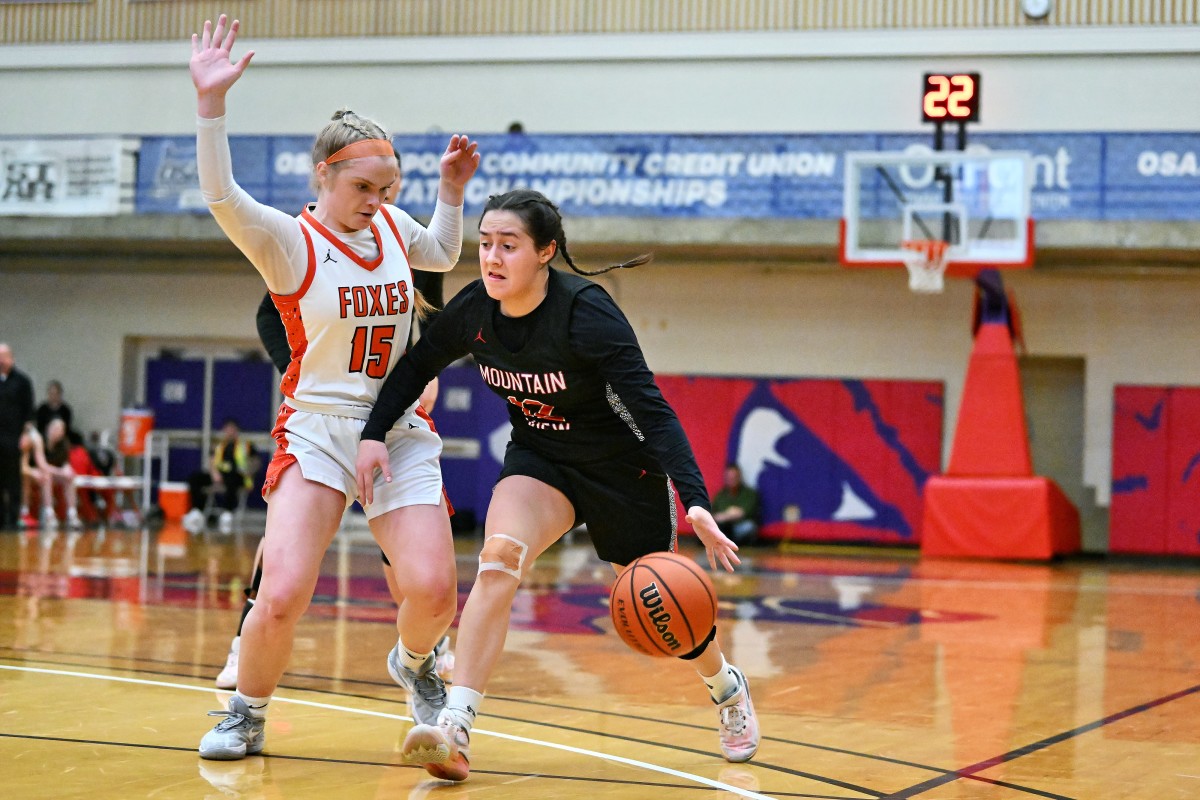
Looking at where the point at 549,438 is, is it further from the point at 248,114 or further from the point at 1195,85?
the point at 248,114

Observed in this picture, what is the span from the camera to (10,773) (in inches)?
160

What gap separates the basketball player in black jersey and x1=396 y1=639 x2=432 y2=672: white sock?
1.43 ft

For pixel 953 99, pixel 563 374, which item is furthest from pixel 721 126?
pixel 563 374

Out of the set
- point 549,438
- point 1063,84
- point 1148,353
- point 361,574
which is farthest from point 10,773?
point 1063,84

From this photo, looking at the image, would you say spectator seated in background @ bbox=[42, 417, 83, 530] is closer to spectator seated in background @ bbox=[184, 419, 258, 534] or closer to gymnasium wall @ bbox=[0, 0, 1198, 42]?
spectator seated in background @ bbox=[184, 419, 258, 534]

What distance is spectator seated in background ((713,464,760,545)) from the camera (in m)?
17.6

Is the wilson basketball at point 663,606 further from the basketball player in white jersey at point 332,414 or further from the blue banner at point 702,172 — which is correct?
the blue banner at point 702,172

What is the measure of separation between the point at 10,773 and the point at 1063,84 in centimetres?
1708

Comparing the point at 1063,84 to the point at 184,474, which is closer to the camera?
the point at 1063,84

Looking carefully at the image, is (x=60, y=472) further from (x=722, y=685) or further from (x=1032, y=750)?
(x=1032, y=750)

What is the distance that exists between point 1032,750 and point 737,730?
1098 millimetres

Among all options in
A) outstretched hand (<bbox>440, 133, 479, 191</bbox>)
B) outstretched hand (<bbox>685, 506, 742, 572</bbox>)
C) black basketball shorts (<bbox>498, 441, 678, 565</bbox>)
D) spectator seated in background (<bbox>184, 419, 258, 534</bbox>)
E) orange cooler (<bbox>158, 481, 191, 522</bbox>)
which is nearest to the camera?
outstretched hand (<bbox>685, 506, 742, 572</bbox>)

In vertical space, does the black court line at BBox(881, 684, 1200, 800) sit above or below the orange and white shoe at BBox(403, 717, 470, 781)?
below

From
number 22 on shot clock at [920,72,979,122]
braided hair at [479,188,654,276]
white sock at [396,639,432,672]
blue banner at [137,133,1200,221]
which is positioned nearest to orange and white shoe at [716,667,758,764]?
white sock at [396,639,432,672]
